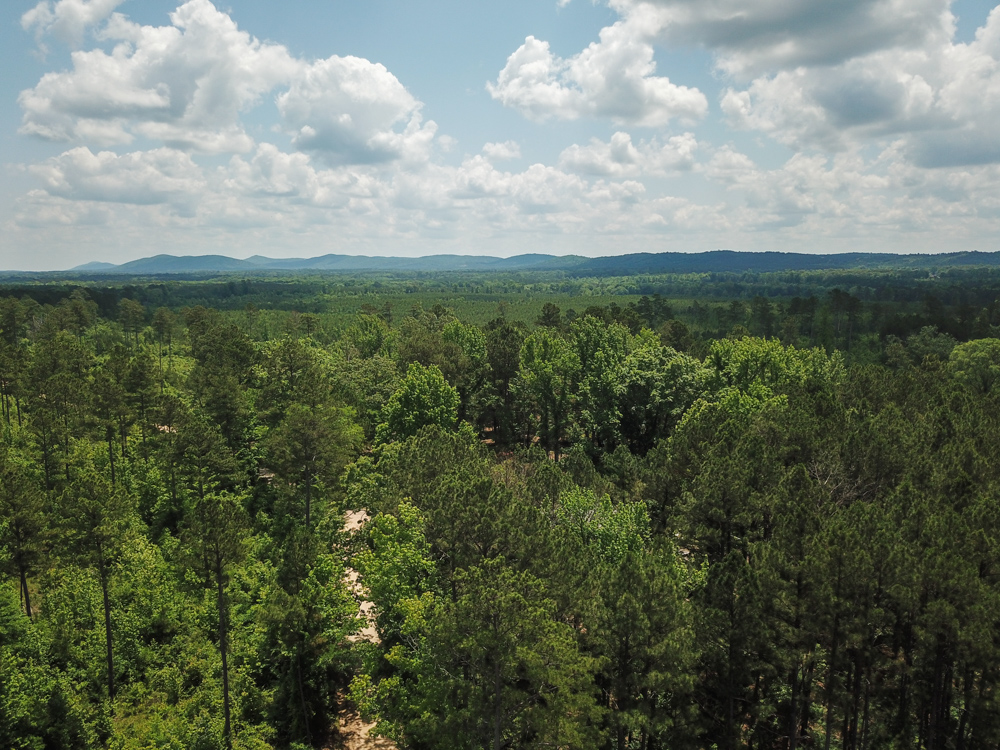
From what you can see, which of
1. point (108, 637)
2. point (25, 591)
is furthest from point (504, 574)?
point (25, 591)

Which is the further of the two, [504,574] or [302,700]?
[302,700]

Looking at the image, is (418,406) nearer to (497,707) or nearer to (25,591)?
(25,591)

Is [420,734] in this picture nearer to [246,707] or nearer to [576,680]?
[576,680]

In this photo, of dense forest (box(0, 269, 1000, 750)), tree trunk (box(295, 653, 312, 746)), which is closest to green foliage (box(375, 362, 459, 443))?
dense forest (box(0, 269, 1000, 750))

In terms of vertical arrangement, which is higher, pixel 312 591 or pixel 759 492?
pixel 759 492

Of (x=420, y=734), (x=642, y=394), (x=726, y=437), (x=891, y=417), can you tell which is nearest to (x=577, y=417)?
(x=642, y=394)

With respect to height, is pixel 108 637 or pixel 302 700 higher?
pixel 108 637

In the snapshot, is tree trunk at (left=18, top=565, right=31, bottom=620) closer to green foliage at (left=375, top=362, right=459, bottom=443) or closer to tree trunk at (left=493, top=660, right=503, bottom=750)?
green foliage at (left=375, top=362, right=459, bottom=443)

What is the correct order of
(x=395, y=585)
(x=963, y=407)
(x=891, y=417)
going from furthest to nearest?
(x=963, y=407)
(x=891, y=417)
(x=395, y=585)

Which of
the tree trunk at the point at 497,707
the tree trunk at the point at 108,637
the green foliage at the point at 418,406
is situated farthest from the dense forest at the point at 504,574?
the tree trunk at the point at 108,637
